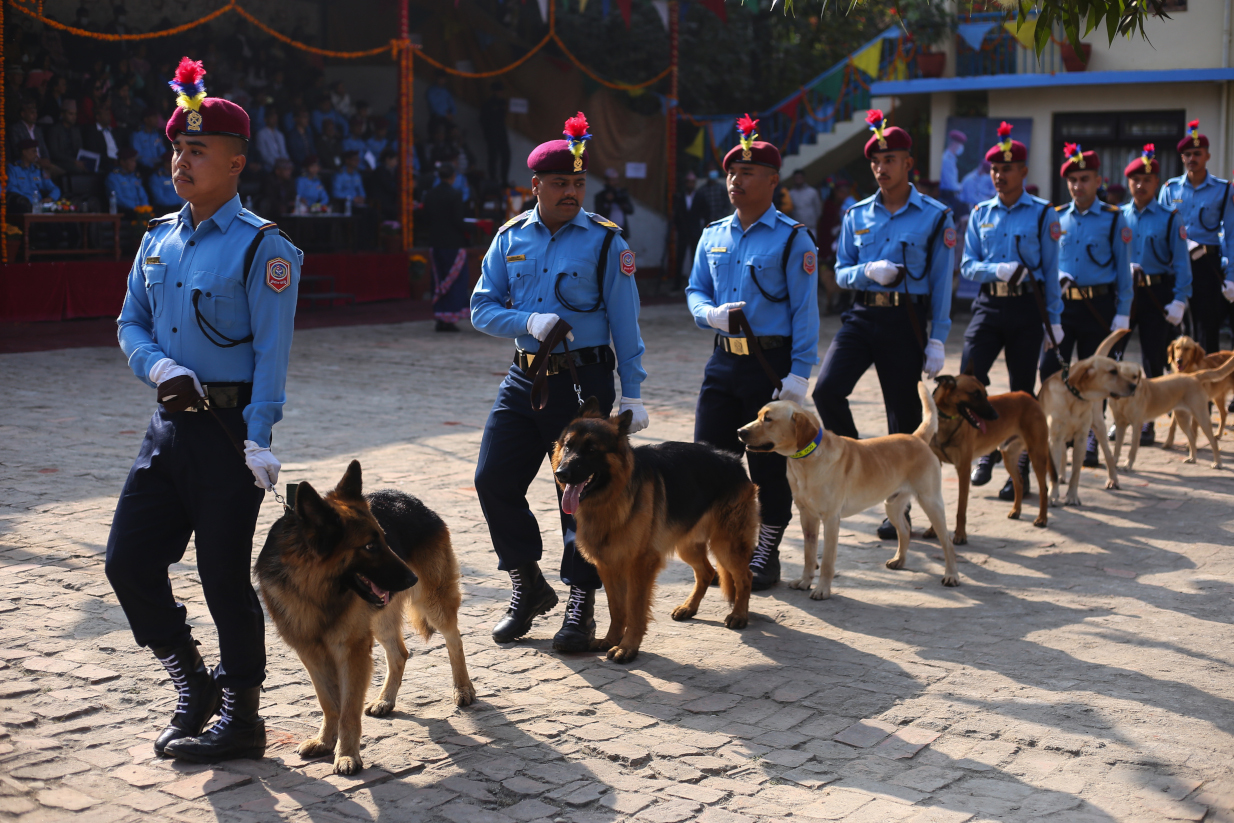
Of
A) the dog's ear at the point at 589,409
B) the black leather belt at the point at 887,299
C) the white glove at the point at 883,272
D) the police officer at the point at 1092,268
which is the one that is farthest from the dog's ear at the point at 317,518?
the police officer at the point at 1092,268

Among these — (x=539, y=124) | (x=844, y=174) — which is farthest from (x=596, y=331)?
(x=844, y=174)

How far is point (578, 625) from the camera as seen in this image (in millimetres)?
5301

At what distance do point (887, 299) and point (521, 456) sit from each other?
2840mm

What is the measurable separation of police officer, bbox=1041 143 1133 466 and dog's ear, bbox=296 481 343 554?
7229 millimetres

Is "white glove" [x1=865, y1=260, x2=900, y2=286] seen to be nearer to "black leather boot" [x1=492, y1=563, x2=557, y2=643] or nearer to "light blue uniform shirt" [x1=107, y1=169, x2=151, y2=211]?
"black leather boot" [x1=492, y1=563, x2=557, y2=643]

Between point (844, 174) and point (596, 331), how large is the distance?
878 inches

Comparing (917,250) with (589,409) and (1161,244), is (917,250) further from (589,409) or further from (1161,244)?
(1161,244)

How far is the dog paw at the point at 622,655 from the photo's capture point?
5135 millimetres

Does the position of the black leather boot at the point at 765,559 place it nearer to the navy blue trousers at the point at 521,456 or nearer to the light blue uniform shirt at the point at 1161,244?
the navy blue trousers at the point at 521,456

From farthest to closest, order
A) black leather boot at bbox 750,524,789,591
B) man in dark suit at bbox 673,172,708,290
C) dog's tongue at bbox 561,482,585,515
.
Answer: man in dark suit at bbox 673,172,708,290, black leather boot at bbox 750,524,789,591, dog's tongue at bbox 561,482,585,515

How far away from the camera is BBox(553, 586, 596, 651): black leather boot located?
5234 millimetres

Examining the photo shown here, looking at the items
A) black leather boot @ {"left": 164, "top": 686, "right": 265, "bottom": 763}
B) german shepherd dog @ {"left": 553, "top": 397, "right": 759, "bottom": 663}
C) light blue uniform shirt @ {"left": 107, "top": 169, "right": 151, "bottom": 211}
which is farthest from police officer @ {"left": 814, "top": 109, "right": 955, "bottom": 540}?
light blue uniform shirt @ {"left": 107, "top": 169, "right": 151, "bottom": 211}

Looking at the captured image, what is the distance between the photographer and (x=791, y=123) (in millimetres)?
25250

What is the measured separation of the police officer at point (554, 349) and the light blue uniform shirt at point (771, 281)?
0.90 meters
